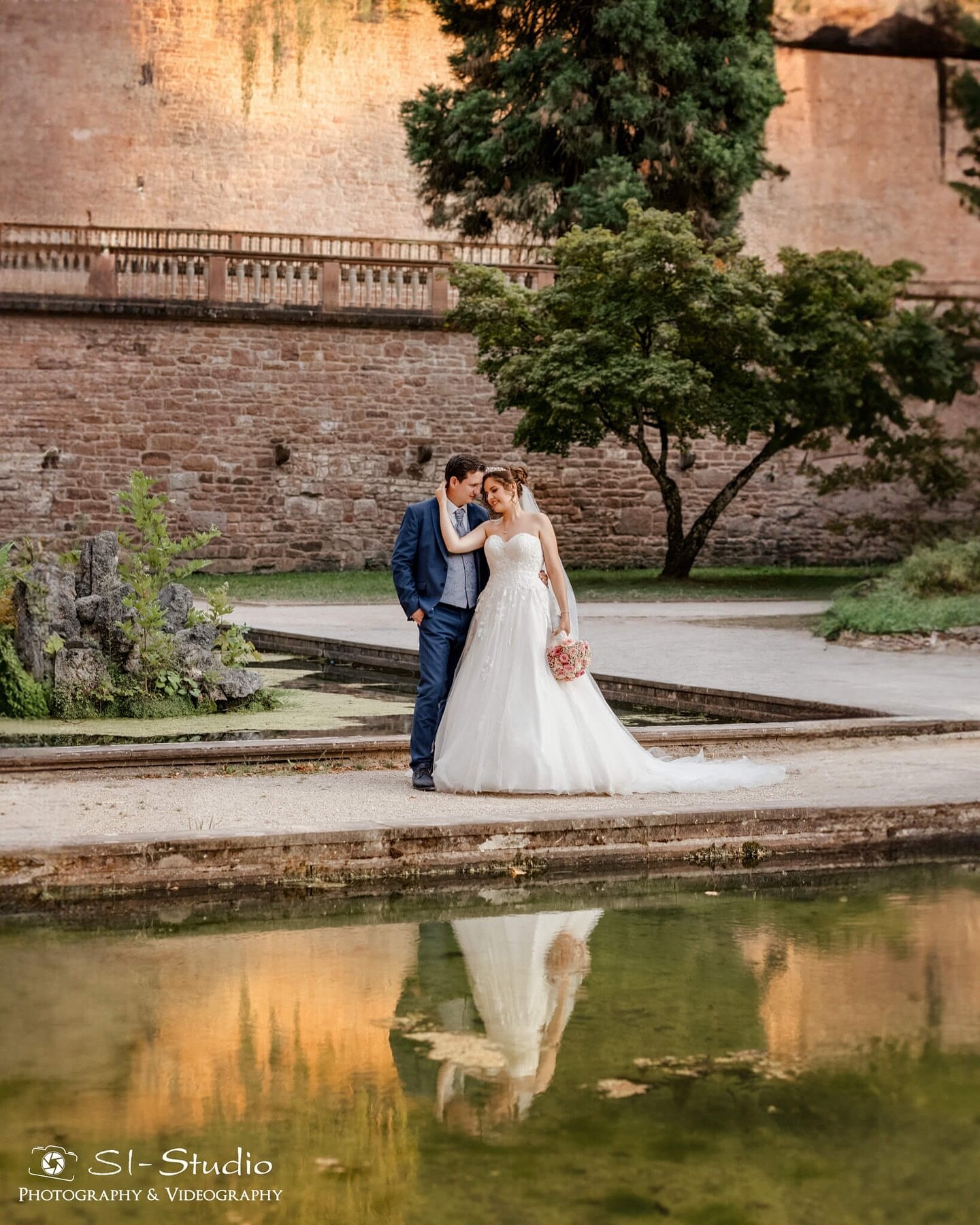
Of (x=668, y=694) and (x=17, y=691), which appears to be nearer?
(x=17, y=691)

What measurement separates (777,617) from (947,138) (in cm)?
2455

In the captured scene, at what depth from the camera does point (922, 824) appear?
5.72 m

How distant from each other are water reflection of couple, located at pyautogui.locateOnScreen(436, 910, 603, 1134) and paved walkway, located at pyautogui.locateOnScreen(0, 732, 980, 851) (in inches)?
28.5

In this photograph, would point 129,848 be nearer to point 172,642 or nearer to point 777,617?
point 172,642

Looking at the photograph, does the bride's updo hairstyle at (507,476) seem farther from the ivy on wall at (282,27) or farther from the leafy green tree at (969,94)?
the leafy green tree at (969,94)

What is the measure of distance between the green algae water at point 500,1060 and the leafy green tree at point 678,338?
16.1 metres

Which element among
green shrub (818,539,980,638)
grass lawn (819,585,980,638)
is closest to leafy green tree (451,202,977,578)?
green shrub (818,539,980,638)

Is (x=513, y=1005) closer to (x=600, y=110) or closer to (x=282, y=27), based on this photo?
(x=600, y=110)

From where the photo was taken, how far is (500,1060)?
3434mm

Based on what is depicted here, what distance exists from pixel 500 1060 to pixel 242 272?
2308cm

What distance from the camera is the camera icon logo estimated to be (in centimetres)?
276

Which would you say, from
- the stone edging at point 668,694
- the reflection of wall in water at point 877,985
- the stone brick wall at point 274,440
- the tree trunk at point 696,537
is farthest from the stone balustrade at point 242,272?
the reflection of wall in water at point 877,985

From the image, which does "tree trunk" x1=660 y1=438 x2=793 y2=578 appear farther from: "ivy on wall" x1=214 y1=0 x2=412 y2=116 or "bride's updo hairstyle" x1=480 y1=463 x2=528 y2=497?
Result: "bride's updo hairstyle" x1=480 y1=463 x2=528 y2=497

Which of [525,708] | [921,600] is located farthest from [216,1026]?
[921,600]
